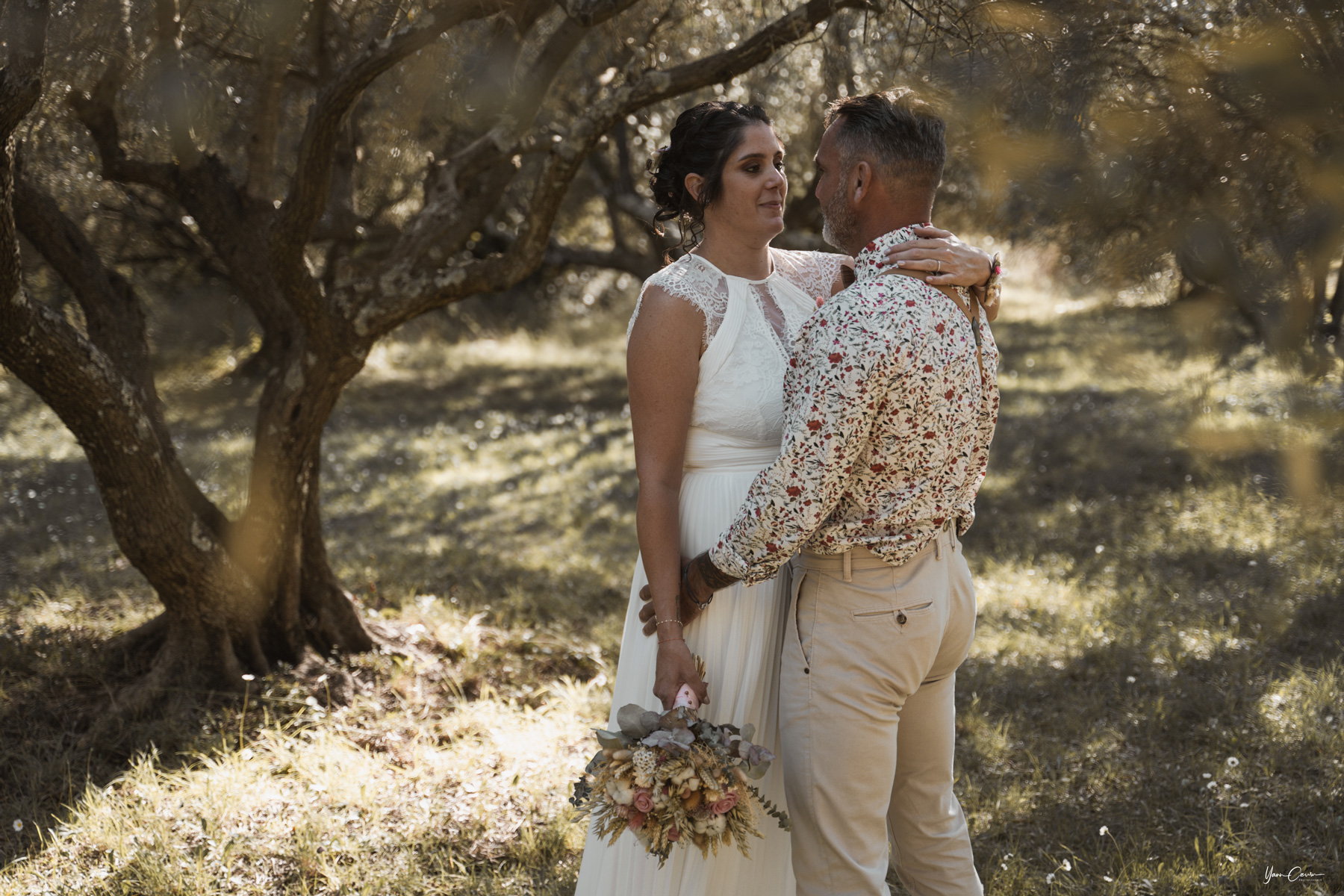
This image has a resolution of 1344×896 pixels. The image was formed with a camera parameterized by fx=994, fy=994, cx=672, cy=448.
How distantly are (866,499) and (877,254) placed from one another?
47 centimetres

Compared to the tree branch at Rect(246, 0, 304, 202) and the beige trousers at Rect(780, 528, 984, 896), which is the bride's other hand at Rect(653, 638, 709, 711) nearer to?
the beige trousers at Rect(780, 528, 984, 896)

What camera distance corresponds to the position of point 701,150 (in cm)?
239

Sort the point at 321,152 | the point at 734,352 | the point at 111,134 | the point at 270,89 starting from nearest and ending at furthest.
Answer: the point at 734,352 < the point at 321,152 < the point at 270,89 < the point at 111,134

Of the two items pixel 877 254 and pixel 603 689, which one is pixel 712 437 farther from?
pixel 603 689

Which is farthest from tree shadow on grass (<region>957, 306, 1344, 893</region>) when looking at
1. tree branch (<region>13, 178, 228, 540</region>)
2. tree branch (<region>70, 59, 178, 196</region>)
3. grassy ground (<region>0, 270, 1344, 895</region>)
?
tree branch (<region>70, 59, 178, 196</region>)

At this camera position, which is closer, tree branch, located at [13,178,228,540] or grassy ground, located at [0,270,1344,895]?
grassy ground, located at [0,270,1344,895]

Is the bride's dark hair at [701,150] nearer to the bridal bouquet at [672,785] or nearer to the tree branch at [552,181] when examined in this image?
the tree branch at [552,181]

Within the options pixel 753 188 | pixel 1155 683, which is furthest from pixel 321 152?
pixel 1155 683

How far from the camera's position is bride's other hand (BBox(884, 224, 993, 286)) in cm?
185

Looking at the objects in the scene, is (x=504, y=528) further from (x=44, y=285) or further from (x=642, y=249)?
(x=642, y=249)

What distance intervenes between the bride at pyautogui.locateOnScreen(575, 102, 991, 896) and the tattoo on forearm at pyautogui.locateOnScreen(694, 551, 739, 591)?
0.26 feet

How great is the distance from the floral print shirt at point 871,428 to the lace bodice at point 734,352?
291mm

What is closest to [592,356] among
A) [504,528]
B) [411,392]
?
[411,392]

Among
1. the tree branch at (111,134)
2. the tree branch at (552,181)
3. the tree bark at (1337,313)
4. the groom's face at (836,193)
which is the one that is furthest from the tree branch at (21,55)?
the tree bark at (1337,313)
